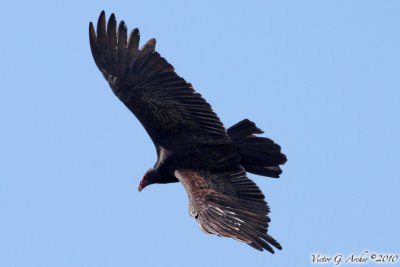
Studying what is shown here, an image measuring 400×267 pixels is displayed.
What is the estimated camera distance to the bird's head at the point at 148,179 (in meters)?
14.9

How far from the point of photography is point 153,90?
14766 millimetres

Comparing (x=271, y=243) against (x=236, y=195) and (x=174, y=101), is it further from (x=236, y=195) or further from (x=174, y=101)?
(x=174, y=101)

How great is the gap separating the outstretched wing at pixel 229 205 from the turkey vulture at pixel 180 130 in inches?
0.5

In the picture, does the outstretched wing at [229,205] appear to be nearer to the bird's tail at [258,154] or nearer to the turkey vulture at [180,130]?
the turkey vulture at [180,130]

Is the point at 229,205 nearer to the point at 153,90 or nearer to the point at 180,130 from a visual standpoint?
the point at 180,130

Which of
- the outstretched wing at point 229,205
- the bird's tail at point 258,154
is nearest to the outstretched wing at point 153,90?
the bird's tail at point 258,154

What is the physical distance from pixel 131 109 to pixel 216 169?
157 centimetres

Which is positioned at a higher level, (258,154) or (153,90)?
(153,90)

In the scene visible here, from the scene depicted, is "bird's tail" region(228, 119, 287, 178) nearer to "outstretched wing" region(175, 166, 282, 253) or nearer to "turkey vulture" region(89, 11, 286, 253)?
"turkey vulture" region(89, 11, 286, 253)

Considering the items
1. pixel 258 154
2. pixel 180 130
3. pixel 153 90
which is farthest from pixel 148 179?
pixel 258 154

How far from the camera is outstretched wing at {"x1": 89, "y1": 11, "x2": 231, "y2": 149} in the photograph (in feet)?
47.5

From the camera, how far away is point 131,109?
14820 millimetres

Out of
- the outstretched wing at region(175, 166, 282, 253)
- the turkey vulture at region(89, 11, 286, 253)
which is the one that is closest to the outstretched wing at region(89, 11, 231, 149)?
the turkey vulture at region(89, 11, 286, 253)

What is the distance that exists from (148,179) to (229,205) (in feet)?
6.09
